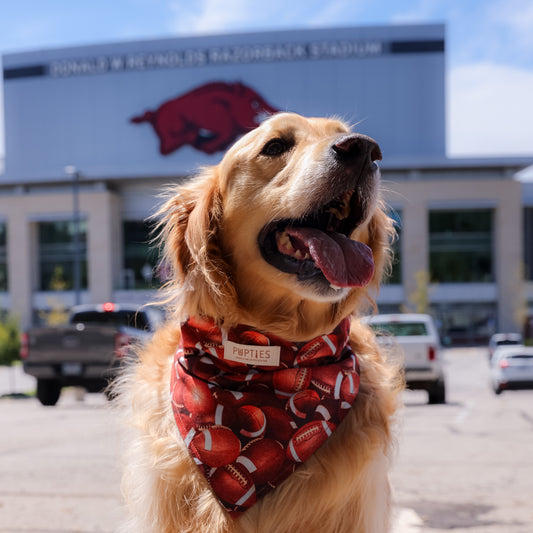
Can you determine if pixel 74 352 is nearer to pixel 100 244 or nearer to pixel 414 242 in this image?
pixel 100 244

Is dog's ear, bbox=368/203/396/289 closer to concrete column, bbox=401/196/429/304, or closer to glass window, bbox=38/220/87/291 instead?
concrete column, bbox=401/196/429/304

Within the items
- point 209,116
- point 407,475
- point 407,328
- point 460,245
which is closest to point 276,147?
point 407,475

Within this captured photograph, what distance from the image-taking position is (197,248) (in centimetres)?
251

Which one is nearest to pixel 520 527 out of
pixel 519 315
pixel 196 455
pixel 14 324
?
pixel 196 455

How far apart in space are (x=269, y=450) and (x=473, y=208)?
1854 inches

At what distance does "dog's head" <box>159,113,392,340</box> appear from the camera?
243 centimetres

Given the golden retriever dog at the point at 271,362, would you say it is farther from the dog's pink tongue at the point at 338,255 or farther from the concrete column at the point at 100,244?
the concrete column at the point at 100,244

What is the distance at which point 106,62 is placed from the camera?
5203cm

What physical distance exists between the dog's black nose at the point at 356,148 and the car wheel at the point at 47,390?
11.3 meters

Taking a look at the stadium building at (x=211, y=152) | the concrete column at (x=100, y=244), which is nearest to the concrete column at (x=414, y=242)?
the stadium building at (x=211, y=152)

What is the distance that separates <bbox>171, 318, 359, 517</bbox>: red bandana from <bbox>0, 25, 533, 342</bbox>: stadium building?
4106 cm

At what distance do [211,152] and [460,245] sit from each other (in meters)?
20.8

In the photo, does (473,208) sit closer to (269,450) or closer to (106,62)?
(106,62)

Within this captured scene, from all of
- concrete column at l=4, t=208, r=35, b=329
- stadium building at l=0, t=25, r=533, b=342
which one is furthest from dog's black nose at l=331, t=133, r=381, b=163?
concrete column at l=4, t=208, r=35, b=329
